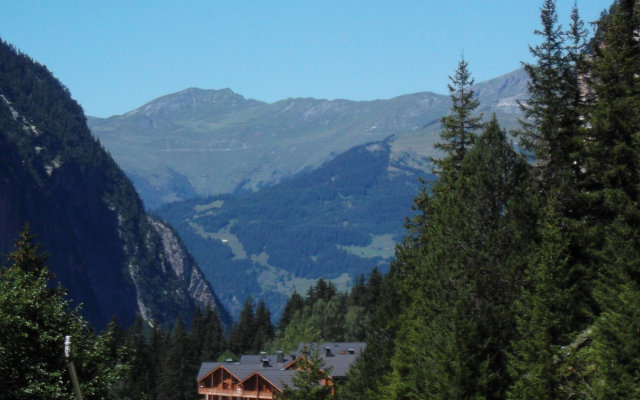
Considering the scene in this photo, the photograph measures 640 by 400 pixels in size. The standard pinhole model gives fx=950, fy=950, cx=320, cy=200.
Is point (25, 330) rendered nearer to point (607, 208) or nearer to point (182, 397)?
point (607, 208)

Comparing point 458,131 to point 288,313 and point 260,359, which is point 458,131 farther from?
point 288,313

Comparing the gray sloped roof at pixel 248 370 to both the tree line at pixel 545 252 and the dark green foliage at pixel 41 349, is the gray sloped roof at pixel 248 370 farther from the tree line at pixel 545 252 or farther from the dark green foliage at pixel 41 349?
the dark green foliage at pixel 41 349

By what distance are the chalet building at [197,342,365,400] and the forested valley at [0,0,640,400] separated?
54.7 m

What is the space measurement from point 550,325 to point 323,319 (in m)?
129

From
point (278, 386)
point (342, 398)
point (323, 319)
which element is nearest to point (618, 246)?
point (342, 398)

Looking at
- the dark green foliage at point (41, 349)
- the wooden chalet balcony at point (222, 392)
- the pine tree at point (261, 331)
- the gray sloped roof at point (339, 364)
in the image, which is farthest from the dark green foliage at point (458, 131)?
the pine tree at point (261, 331)

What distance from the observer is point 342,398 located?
67.4 m

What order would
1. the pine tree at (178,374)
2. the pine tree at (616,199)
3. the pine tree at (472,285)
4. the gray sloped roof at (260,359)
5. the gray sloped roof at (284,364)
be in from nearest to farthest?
the pine tree at (616,199) < the pine tree at (472,285) < the gray sloped roof at (284,364) < the gray sloped roof at (260,359) < the pine tree at (178,374)

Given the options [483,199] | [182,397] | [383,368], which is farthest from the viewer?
[182,397]

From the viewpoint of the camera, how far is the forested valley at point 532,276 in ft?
123

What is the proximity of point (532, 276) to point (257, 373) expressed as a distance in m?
74.6

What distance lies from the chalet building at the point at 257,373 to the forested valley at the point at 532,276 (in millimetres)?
54703

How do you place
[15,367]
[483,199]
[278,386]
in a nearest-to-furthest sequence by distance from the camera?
[15,367]
[483,199]
[278,386]

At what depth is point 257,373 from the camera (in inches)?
4407
